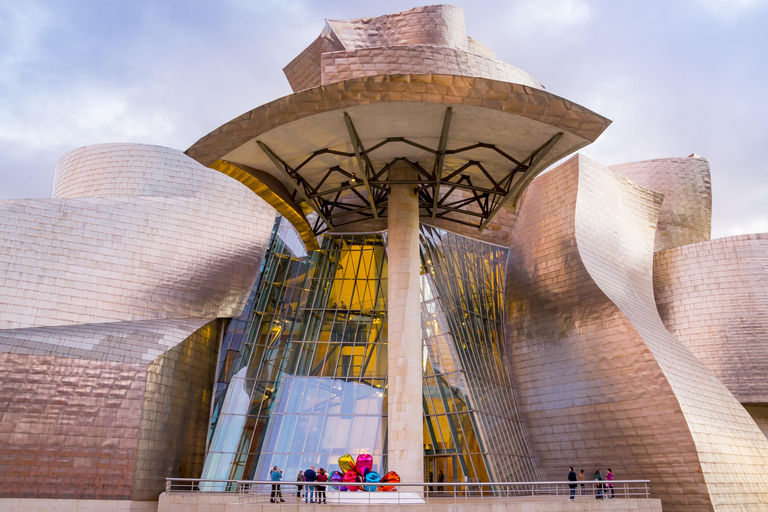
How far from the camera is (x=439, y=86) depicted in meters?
18.1

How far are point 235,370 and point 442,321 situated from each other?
9.62 m

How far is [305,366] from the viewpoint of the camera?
87.8 feet

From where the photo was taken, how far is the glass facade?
965 inches

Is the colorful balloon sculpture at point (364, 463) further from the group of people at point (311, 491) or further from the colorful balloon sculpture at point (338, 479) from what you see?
the group of people at point (311, 491)

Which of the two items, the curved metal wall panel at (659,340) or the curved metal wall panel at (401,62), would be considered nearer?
the curved metal wall panel at (401,62)

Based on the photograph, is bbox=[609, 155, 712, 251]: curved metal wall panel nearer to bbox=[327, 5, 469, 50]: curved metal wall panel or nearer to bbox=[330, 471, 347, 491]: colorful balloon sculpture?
bbox=[327, 5, 469, 50]: curved metal wall panel

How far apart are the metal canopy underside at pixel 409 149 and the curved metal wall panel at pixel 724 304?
13.0 metres

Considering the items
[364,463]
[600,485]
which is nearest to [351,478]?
[364,463]

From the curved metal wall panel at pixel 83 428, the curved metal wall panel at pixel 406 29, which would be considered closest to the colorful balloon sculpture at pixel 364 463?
the curved metal wall panel at pixel 83 428

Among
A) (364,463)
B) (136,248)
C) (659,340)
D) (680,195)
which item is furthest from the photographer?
(680,195)

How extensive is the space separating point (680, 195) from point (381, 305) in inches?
940

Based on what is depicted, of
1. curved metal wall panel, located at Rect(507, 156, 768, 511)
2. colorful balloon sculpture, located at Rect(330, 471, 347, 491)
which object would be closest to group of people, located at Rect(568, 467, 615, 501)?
curved metal wall panel, located at Rect(507, 156, 768, 511)

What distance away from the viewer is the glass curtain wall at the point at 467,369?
24.6 meters

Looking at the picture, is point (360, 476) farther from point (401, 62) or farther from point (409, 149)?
point (401, 62)
